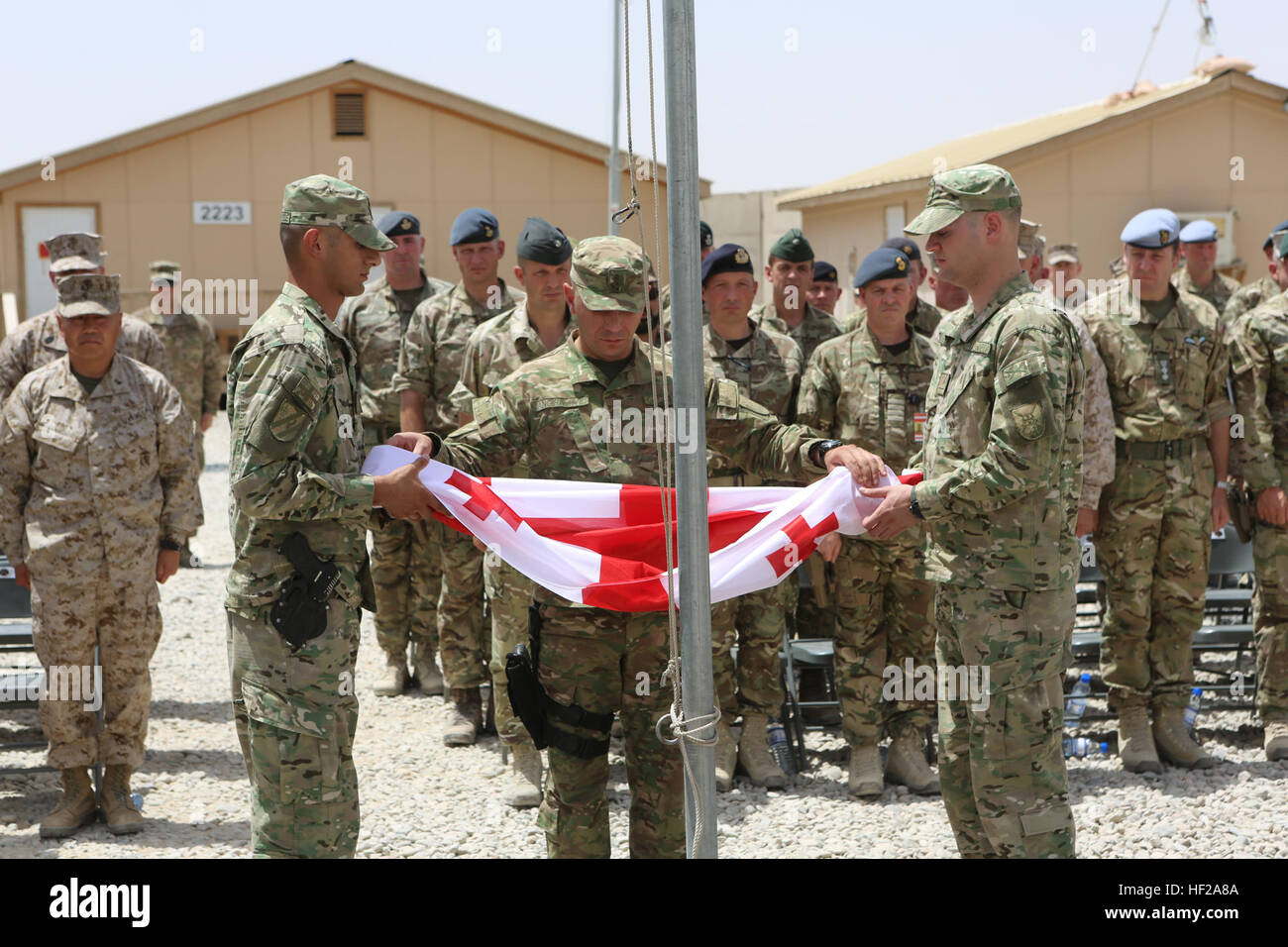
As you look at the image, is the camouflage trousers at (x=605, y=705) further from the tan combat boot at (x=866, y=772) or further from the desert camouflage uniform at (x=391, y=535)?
the desert camouflage uniform at (x=391, y=535)

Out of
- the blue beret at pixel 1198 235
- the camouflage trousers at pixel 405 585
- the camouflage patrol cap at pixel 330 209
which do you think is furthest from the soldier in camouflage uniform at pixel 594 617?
the blue beret at pixel 1198 235

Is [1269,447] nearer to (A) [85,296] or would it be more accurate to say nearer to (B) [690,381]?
(B) [690,381]

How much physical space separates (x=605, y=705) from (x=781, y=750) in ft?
8.44

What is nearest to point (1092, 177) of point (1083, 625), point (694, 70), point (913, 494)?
point (1083, 625)

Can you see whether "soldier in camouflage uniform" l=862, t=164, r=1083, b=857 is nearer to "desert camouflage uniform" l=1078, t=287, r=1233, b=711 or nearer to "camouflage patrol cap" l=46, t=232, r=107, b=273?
"desert camouflage uniform" l=1078, t=287, r=1233, b=711

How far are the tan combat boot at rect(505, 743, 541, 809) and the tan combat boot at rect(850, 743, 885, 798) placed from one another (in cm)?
151

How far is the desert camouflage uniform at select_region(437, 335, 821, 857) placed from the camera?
4.18 m

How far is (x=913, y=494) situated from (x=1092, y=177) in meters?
15.9

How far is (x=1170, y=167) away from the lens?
61.1 ft

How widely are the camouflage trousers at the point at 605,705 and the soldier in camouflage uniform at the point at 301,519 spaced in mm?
644

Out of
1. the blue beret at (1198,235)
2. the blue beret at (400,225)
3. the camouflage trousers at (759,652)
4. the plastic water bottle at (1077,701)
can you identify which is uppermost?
the blue beret at (1198,235)

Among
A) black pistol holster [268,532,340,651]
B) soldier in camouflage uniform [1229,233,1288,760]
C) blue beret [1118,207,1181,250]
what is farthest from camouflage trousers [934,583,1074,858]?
soldier in camouflage uniform [1229,233,1288,760]

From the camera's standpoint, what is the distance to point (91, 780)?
19.9ft

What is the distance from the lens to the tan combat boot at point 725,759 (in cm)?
627
